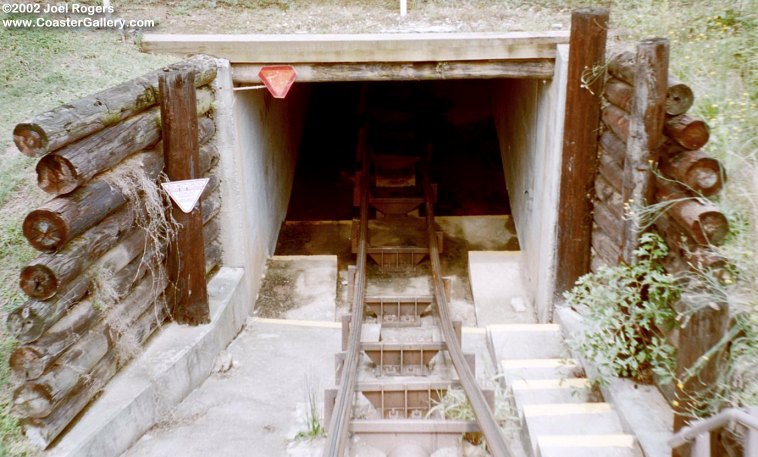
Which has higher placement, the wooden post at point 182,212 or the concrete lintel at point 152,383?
the wooden post at point 182,212

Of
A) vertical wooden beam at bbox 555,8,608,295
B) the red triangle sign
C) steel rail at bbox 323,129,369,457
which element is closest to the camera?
steel rail at bbox 323,129,369,457

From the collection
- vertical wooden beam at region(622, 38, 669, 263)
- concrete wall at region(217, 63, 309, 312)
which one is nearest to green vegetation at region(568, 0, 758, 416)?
vertical wooden beam at region(622, 38, 669, 263)

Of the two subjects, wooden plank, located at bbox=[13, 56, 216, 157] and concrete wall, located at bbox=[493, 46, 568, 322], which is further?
concrete wall, located at bbox=[493, 46, 568, 322]

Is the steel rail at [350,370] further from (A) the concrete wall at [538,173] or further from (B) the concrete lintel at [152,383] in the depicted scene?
(A) the concrete wall at [538,173]

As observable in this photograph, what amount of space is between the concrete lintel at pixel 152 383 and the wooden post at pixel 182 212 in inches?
8.8

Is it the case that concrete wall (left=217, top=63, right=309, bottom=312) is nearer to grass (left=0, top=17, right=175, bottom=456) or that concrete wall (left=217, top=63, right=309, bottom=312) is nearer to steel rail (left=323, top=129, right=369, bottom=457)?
grass (left=0, top=17, right=175, bottom=456)

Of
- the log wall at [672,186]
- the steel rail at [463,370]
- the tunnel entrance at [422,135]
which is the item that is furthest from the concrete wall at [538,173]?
the log wall at [672,186]

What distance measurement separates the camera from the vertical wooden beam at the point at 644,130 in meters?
4.34

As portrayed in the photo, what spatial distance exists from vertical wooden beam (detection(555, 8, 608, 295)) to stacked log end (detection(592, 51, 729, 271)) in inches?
6.3

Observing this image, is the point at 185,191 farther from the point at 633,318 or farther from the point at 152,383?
the point at 633,318

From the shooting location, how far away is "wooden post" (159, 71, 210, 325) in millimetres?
5176

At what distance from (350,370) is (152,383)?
1.59 meters

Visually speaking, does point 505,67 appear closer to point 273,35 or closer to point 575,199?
point 575,199

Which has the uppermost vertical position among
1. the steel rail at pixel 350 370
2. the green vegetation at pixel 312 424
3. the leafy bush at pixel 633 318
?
the leafy bush at pixel 633 318
